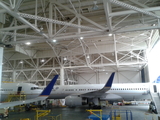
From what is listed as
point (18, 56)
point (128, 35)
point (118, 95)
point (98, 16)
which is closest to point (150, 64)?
point (128, 35)

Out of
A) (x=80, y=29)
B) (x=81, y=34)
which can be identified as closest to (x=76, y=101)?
(x=81, y=34)

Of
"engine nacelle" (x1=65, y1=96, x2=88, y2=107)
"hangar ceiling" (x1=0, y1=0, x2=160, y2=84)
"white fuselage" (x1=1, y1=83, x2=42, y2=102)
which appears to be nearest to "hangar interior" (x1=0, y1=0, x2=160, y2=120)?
"hangar ceiling" (x1=0, y1=0, x2=160, y2=84)

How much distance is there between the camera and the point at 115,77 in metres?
36.4

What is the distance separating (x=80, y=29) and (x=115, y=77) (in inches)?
1029

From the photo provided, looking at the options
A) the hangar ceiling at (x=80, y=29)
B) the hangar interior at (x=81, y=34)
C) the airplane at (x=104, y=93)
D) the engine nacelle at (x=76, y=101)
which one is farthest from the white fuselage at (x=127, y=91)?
the hangar ceiling at (x=80, y=29)

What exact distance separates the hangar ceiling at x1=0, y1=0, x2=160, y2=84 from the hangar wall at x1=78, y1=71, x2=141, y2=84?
530 inches

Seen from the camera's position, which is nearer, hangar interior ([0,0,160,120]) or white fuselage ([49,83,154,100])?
Result: hangar interior ([0,0,160,120])

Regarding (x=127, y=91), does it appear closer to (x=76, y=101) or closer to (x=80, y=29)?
(x=76, y=101)

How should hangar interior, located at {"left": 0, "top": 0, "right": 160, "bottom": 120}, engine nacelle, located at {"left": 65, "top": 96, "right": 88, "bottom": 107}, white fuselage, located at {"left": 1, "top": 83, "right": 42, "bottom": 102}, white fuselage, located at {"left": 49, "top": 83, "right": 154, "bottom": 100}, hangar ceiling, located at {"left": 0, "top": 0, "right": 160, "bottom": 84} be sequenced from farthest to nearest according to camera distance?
white fuselage, located at {"left": 49, "top": 83, "right": 154, "bottom": 100}
white fuselage, located at {"left": 1, "top": 83, "right": 42, "bottom": 102}
engine nacelle, located at {"left": 65, "top": 96, "right": 88, "bottom": 107}
hangar ceiling, located at {"left": 0, "top": 0, "right": 160, "bottom": 84}
hangar interior, located at {"left": 0, "top": 0, "right": 160, "bottom": 120}

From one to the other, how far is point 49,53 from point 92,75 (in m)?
18.2

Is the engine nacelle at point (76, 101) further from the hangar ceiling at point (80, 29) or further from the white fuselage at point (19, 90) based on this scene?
the hangar ceiling at point (80, 29)

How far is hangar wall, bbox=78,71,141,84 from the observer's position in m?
35.3

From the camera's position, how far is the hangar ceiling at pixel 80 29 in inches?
424

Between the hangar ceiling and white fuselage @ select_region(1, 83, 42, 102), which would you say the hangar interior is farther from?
white fuselage @ select_region(1, 83, 42, 102)
